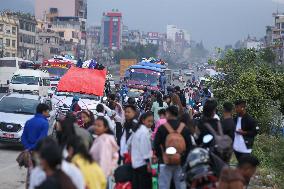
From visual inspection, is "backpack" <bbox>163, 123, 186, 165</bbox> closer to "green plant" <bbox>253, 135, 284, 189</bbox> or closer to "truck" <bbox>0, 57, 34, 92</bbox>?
"green plant" <bbox>253, 135, 284, 189</bbox>

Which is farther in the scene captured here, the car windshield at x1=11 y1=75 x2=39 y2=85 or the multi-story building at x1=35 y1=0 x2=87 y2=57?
the multi-story building at x1=35 y1=0 x2=87 y2=57

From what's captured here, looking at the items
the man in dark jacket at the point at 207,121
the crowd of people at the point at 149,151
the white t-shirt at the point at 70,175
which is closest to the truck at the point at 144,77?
the crowd of people at the point at 149,151

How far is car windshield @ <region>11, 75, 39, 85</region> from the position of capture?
36.2 meters

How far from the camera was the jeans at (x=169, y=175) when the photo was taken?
9.78 m

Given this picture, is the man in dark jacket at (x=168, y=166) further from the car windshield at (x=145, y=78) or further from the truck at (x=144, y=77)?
the car windshield at (x=145, y=78)

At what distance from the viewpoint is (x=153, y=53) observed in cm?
18162

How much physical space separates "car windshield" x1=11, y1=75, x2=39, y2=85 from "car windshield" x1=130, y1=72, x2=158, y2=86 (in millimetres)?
9063

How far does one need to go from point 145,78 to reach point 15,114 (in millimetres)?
25575

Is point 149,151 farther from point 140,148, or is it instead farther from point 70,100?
point 70,100

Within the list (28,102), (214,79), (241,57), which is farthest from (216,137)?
(241,57)

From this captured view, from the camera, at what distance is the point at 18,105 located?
63.0ft

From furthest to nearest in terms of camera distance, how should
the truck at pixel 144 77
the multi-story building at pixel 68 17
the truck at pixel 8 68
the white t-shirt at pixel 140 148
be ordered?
the multi-story building at pixel 68 17, the truck at pixel 8 68, the truck at pixel 144 77, the white t-shirt at pixel 140 148

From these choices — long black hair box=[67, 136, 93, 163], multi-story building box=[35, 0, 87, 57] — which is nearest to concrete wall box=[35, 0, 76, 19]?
multi-story building box=[35, 0, 87, 57]

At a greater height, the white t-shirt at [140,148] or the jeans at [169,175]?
the white t-shirt at [140,148]
